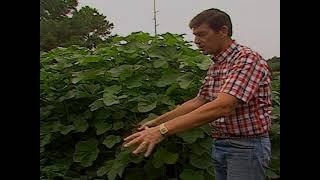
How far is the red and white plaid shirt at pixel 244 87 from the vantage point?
2141 mm

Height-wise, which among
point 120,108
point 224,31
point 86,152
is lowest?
point 86,152

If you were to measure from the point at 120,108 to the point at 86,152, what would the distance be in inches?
13.3

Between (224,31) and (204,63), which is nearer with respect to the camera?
(224,31)

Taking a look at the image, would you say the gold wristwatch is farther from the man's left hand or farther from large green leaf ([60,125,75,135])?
large green leaf ([60,125,75,135])

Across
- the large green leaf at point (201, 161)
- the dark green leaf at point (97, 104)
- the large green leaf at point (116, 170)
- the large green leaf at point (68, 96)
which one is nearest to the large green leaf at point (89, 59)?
the large green leaf at point (68, 96)

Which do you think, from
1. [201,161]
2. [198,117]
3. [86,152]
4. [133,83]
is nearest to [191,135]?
[201,161]

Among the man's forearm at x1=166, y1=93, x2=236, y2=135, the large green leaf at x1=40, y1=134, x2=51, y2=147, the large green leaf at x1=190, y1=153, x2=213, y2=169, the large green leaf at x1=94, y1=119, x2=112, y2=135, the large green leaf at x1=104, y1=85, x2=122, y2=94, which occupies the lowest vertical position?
the large green leaf at x1=190, y1=153, x2=213, y2=169

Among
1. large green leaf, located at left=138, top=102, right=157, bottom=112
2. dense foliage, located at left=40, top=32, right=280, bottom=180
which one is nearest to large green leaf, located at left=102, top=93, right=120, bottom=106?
dense foliage, located at left=40, top=32, right=280, bottom=180

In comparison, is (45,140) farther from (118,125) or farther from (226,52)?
(226,52)

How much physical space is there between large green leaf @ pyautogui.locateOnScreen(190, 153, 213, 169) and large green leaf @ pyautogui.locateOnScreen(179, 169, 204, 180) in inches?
1.6

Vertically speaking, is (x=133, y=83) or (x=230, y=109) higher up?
(x=133, y=83)

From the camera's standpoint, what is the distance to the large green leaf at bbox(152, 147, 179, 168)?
2.91 m

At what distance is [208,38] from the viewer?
2.37m
